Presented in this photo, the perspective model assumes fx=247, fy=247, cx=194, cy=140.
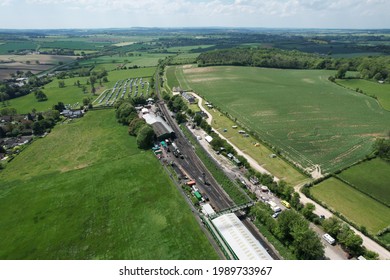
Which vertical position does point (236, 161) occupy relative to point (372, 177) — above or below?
below

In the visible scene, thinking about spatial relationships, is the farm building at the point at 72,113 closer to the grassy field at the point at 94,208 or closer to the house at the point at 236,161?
the grassy field at the point at 94,208

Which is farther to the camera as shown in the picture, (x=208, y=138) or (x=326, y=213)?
(x=208, y=138)

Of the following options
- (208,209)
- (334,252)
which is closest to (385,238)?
(334,252)

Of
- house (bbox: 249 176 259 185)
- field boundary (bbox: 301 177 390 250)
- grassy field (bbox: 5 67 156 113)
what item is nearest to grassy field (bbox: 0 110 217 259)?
house (bbox: 249 176 259 185)

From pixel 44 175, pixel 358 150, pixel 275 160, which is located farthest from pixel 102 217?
pixel 358 150

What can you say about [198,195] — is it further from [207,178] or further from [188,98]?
[188,98]

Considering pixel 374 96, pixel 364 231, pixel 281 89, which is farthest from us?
pixel 281 89
